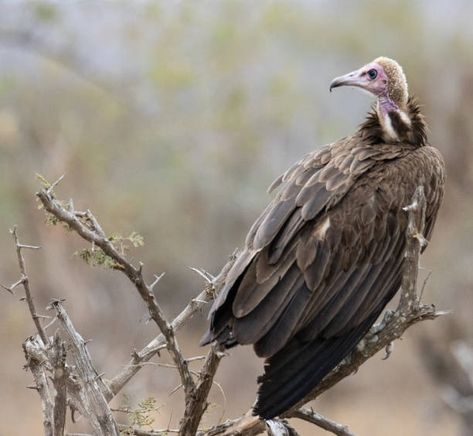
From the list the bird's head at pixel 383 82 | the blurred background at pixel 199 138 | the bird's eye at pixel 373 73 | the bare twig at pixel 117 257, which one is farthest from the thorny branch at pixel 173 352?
the blurred background at pixel 199 138

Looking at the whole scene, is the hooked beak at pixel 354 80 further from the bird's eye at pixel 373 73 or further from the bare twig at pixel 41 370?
the bare twig at pixel 41 370

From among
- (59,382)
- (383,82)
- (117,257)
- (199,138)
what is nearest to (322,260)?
(117,257)

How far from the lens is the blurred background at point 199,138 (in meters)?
15.2

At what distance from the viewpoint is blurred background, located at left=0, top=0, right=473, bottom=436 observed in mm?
15188

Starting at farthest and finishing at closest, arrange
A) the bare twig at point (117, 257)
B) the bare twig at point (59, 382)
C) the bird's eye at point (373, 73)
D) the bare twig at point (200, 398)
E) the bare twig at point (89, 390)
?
the bird's eye at point (373, 73)
the bare twig at point (200, 398)
the bare twig at point (89, 390)
the bare twig at point (117, 257)
the bare twig at point (59, 382)

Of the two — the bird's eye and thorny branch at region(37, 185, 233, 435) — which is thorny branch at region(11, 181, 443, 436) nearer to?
thorny branch at region(37, 185, 233, 435)

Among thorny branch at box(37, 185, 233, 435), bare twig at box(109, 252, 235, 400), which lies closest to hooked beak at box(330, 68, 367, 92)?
thorny branch at box(37, 185, 233, 435)

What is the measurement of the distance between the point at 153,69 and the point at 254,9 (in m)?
2.86

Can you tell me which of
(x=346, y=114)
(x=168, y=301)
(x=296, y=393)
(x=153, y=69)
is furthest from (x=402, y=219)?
(x=168, y=301)

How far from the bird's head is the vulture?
31 cm

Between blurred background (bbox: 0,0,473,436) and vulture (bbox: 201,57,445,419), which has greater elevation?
blurred background (bbox: 0,0,473,436)

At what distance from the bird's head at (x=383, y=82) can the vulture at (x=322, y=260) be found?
309 mm

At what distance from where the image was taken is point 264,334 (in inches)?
196

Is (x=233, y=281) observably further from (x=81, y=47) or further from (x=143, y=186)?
(x=143, y=186)
